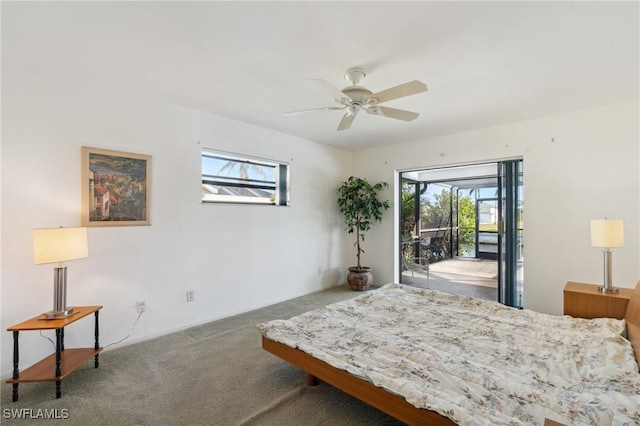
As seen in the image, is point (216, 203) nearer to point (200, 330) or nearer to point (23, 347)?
point (200, 330)

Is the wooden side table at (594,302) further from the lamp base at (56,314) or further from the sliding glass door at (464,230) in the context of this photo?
the lamp base at (56,314)

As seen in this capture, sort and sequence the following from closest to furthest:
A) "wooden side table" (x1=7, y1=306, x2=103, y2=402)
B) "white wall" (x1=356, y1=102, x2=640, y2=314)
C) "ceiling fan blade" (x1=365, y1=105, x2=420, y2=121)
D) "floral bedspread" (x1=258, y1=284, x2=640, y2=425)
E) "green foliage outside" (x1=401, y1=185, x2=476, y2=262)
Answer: "floral bedspread" (x1=258, y1=284, x2=640, y2=425)
"wooden side table" (x1=7, y1=306, x2=103, y2=402)
"ceiling fan blade" (x1=365, y1=105, x2=420, y2=121)
"white wall" (x1=356, y1=102, x2=640, y2=314)
"green foliage outside" (x1=401, y1=185, x2=476, y2=262)

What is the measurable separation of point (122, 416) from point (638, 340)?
3.29m

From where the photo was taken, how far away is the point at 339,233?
5.26 m

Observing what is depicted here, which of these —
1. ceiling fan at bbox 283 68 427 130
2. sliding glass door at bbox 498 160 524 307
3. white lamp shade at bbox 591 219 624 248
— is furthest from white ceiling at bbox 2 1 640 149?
white lamp shade at bbox 591 219 624 248

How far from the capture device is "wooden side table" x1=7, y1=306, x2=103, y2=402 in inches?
77.3

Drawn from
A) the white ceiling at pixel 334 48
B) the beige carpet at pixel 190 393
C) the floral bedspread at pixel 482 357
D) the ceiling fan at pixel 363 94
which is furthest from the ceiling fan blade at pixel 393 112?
the beige carpet at pixel 190 393

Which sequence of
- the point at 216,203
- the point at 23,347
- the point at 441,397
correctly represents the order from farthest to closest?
the point at 216,203 < the point at 23,347 < the point at 441,397

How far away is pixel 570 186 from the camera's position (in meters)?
3.37

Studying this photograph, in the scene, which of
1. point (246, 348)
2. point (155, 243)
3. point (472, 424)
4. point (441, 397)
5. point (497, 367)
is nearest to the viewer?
point (472, 424)

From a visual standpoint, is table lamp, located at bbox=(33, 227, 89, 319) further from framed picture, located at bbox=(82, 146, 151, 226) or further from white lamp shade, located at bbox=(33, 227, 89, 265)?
framed picture, located at bbox=(82, 146, 151, 226)

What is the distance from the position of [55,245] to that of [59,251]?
0.05 metres

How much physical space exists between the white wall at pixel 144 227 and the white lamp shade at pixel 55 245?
44cm

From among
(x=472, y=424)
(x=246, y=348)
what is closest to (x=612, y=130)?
(x=472, y=424)
